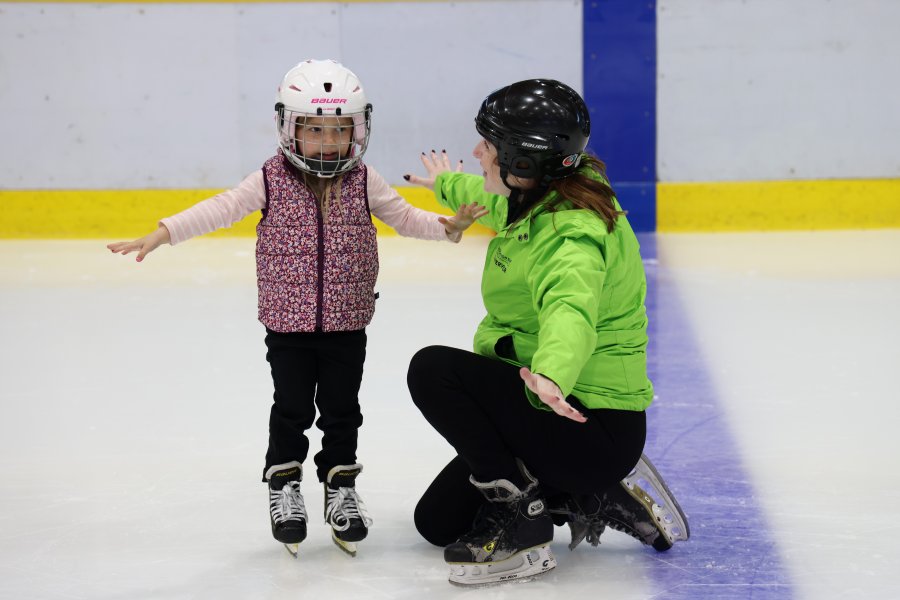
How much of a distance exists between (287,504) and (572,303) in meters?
0.82

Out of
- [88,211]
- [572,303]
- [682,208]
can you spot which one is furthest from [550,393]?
[88,211]

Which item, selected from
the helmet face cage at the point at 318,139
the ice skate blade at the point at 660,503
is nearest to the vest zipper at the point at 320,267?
the helmet face cage at the point at 318,139

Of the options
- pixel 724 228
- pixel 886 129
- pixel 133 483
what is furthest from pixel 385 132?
pixel 133 483

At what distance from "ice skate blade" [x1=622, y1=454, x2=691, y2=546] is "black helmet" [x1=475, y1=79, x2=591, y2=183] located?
0.65 meters

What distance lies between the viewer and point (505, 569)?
8.07ft

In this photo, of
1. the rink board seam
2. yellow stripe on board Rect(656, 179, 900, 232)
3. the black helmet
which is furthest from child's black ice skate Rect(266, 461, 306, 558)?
yellow stripe on board Rect(656, 179, 900, 232)

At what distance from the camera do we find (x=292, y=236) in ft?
8.48

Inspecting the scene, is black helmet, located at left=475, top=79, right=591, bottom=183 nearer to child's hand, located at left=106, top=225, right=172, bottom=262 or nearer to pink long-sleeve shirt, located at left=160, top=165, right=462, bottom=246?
pink long-sleeve shirt, located at left=160, top=165, right=462, bottom=246

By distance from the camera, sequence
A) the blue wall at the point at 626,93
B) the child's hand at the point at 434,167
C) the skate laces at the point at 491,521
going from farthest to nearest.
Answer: the blue wall at the point at 626,93
the child's hand at the point at 434,167
the skate laces at the point at 491,521

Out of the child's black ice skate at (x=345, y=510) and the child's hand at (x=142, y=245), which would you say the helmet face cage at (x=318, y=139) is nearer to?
the child's hand at (x=142, y=245)

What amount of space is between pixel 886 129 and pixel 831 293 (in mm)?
2289

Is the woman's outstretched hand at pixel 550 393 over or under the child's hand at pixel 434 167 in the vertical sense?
under

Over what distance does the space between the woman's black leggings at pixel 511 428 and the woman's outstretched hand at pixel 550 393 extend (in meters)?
0.28

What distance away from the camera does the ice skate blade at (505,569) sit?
2451mm
